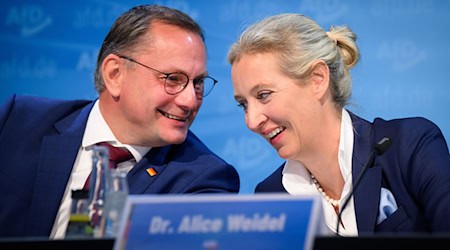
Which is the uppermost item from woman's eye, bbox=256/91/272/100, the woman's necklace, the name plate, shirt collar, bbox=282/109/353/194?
the name plate

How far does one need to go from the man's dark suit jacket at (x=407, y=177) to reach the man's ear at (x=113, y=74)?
95 centimetres

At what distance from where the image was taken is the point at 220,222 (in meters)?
1.28

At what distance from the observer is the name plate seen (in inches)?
49.9

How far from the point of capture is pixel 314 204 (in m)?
1.28

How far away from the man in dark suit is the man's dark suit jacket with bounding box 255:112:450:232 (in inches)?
22.6

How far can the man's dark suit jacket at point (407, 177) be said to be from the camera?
7.52 ft

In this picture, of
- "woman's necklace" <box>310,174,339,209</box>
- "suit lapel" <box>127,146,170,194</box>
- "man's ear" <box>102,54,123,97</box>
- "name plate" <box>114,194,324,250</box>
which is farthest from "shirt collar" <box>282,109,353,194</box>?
"name plate" <box>114,194,324,250</box>

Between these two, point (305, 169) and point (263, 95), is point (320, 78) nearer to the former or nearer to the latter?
point (263, 95)

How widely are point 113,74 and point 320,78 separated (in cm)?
83

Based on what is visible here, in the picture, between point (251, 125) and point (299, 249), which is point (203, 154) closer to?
point (251, 125)

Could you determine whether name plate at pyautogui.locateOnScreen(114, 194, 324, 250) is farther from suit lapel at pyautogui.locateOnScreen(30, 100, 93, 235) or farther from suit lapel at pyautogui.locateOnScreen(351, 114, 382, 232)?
suit lapel at pyautogui.locateOnScreen(30, 100, 93, 235)

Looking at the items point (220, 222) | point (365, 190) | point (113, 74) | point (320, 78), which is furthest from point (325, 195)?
point (220, 222)

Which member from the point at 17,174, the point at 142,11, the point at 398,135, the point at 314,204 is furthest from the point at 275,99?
the point at 314,204

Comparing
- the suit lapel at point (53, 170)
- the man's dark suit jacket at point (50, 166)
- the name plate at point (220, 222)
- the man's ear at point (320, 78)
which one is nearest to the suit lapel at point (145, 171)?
the man's dark suit jacket at point (50, 166)
